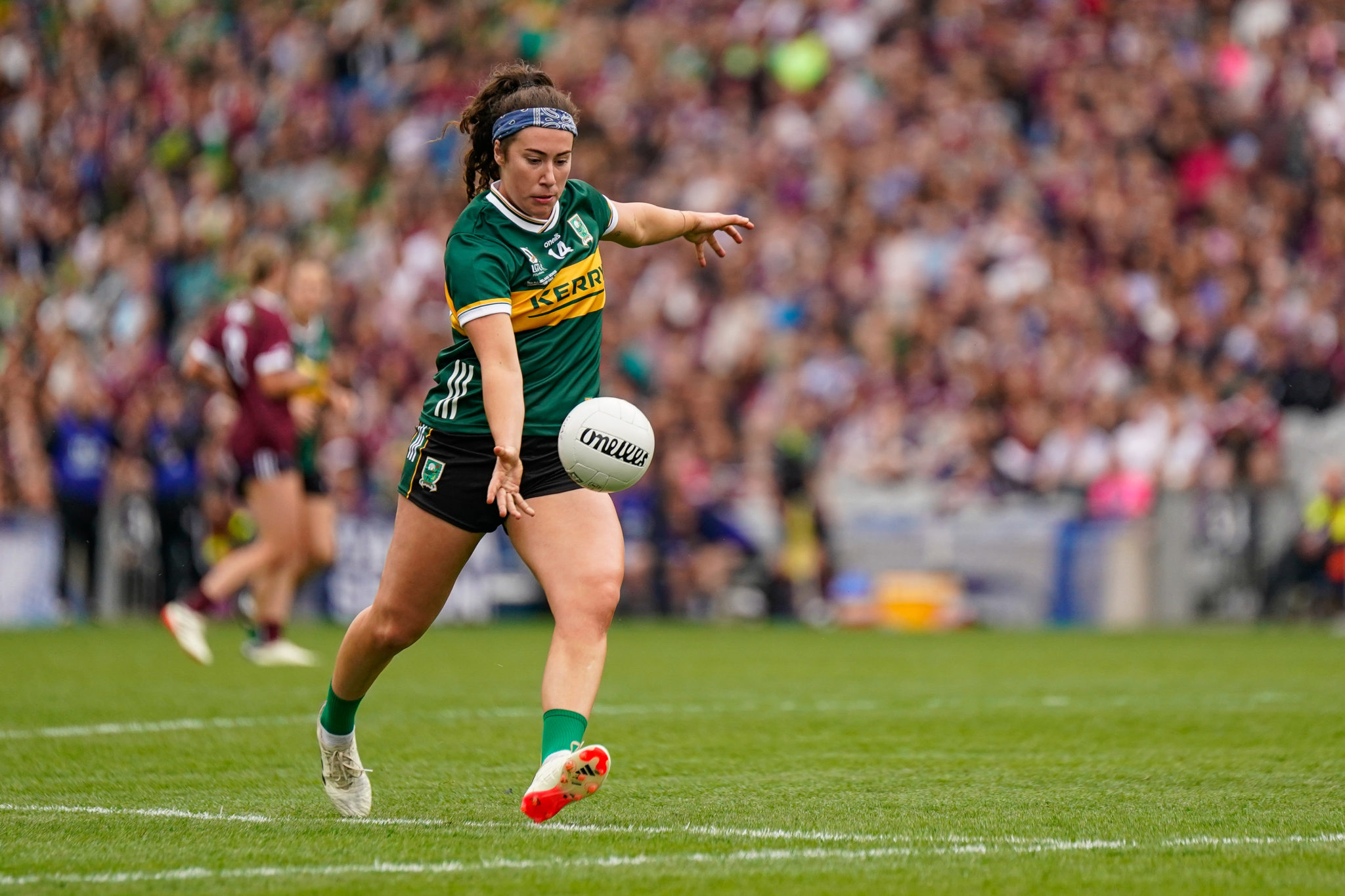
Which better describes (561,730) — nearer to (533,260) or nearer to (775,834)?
(775,834)

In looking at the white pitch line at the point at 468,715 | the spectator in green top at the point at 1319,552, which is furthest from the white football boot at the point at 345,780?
the spectator in green top at the point at 1319,552

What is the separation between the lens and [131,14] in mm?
29766

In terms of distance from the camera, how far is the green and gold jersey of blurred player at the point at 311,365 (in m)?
12.7

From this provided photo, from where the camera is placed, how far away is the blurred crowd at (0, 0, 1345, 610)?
60.7 ft

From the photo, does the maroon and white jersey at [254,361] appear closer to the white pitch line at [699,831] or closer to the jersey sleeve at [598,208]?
the jersey sleeve at [598,208]

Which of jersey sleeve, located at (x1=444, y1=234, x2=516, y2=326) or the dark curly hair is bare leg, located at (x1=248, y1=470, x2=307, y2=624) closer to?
the dark curly hair

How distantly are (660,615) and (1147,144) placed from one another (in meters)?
7.17

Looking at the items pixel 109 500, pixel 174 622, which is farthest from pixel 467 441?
pixel 109 500

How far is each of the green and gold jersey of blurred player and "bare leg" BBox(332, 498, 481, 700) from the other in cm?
663

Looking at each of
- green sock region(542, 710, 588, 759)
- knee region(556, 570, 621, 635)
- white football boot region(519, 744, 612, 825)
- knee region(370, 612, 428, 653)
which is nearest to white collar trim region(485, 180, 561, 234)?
knee region(556, 570, 621, 635)

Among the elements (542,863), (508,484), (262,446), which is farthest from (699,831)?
(262,446)

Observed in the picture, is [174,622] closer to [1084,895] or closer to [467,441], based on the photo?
[467,441]

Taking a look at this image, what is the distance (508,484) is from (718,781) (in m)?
1.78

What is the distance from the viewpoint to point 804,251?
848 inches
